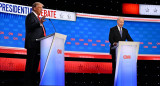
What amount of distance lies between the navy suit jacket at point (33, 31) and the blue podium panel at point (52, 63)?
0.18 metres

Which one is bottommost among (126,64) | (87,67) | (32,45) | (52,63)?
(87,67)

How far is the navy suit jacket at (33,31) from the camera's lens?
294 cm

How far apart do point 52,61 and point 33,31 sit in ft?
1.63

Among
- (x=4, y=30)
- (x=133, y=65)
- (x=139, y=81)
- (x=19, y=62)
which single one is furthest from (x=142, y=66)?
(x=4, y=30)

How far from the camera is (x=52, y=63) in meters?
2.75

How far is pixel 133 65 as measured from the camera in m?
3.31

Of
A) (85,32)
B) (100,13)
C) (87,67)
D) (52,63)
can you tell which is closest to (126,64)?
(52,63)

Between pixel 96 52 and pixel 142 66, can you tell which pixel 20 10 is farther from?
pixel 142 66

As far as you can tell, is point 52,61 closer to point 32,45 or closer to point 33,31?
point 32,45

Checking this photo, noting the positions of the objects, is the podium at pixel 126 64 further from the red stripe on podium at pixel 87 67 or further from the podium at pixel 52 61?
the red stripe on podium at pixel 87 67

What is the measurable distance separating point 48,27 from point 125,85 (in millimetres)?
2130

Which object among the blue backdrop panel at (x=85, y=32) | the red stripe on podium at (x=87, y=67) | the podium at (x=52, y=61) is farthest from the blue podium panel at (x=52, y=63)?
the red stripe on podium at (x=87, y=67)

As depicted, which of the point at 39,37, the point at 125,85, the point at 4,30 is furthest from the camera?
the point at 4,30

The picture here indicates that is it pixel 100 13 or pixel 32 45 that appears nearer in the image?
pixel 32 45
